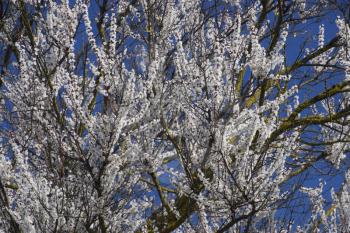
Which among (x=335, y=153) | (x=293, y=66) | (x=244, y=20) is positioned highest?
(x=244, y=20)

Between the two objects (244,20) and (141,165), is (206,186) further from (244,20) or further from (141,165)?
(244,20)

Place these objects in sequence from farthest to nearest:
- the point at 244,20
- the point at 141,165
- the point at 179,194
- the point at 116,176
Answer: the point at 244,20 < the point at 179,194 < the point at 141,165 < the point at 116,176

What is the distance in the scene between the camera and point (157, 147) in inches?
224


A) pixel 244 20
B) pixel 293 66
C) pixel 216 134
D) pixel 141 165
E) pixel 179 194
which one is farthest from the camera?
pixel 244 20

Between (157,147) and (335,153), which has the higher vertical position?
(335,153)

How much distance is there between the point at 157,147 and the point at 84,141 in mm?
1069

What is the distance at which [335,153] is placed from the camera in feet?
23.1

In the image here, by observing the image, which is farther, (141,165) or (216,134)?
(141,165)

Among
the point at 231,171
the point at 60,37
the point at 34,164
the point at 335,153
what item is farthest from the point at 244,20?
the point at 34,164

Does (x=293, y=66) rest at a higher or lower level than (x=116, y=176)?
higher

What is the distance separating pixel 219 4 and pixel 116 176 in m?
3.82

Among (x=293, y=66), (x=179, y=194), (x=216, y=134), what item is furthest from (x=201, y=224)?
(x=293, y=66)

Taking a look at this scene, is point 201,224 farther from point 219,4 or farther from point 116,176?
point 219,4

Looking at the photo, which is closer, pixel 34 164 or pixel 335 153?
pixel 34 164
